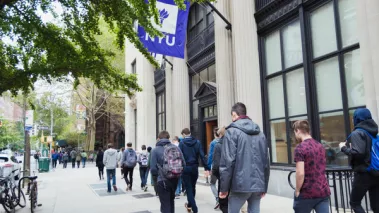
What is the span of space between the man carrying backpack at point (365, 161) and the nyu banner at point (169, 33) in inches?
343

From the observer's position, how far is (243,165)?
12.0ft

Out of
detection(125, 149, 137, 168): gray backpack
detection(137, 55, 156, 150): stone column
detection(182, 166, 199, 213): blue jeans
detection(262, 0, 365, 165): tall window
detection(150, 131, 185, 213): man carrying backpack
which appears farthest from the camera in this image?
detection(137, 55, 156, 150): stone column

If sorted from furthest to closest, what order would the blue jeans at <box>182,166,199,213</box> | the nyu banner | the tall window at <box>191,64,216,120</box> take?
the tall window at <box>191,64,216,120</box>
the nyu banner
the blue jeans at <box>182,166,199,213</box>

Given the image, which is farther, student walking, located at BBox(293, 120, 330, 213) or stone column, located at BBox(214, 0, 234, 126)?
stone column, located at BBox(214, 0, 234, 126)

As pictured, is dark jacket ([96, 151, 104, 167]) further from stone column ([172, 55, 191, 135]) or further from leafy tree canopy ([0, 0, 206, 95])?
leafy tree canopy ([0, 0, 206, 95])

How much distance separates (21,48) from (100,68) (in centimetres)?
236

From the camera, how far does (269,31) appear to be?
10.3 metres

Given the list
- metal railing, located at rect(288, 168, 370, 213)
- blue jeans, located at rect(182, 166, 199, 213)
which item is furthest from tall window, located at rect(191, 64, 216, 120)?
metal railing, located at rect(288, 168, 370, 213)

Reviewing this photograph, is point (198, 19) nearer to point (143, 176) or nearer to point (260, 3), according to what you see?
point (260, 3)

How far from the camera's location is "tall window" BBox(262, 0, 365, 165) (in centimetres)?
731

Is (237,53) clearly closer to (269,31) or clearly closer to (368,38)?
(269,31)

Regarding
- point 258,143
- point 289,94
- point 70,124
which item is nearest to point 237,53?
point 289,94

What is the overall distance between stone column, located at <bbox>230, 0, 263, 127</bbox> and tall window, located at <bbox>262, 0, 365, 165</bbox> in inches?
14.7

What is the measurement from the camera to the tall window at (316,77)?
24.0ft
